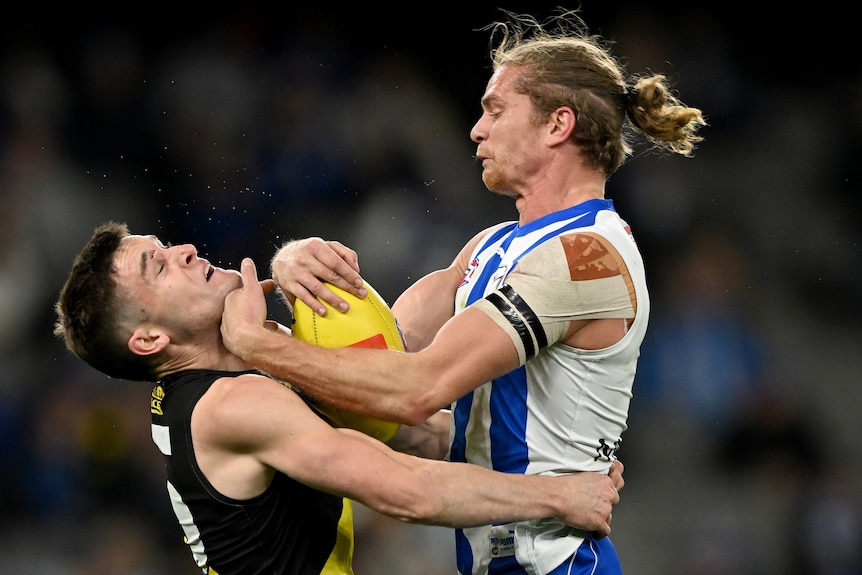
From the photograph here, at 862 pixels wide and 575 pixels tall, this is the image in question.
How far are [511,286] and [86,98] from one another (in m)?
5.29

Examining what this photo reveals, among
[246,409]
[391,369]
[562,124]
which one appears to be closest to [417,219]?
[562,124]

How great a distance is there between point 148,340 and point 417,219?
4.16 meters

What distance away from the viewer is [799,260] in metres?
7.14

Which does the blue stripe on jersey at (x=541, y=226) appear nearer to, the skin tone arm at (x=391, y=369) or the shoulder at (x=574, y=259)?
the shoulder at (x=574, y=259)

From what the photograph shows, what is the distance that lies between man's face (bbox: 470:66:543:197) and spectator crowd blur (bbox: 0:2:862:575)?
3.49 metres

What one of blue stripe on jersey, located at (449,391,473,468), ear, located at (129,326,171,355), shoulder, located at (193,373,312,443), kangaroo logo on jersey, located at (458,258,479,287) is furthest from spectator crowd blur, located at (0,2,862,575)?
shoulder, located at (193,373,312,443)

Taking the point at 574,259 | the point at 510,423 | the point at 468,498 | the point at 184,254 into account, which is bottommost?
the point at 468,498

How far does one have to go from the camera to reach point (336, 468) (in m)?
2.84

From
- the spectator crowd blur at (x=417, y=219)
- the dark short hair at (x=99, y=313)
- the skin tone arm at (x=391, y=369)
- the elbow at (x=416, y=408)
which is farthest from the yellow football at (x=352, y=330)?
the spectator crowd blur at (x=417, y=219)

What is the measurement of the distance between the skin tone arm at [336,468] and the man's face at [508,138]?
3.80ft

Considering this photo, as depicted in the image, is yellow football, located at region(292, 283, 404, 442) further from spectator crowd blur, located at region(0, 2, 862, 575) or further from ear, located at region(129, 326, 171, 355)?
spectator crowd blur, located at region(0, 2, 862, 575)

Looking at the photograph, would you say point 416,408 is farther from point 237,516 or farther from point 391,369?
point 237,516

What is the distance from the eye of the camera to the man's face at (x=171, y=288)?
10.7ft

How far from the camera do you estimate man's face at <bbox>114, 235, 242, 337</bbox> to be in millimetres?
3258
